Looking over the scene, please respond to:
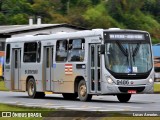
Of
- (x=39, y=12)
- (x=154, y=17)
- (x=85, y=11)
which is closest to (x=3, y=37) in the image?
A: (x=39, y=12)

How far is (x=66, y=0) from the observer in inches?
4048

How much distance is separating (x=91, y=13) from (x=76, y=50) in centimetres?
7248

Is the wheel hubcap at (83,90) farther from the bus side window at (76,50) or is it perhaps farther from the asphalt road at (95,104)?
the bus side window at (76,50)

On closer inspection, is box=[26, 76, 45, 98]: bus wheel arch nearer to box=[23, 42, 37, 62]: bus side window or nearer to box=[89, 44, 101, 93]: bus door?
box=[23, 42, 37, 62]: bus side window

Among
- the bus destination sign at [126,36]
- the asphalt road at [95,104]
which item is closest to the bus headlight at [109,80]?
the asphalt road at [95,104]

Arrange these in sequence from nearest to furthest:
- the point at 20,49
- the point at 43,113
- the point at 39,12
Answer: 1. the point at 43,113
2. the point at 20,49
3. the point at 39,12

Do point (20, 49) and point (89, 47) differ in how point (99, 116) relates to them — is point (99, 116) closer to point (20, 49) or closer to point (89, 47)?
point (89, 47)

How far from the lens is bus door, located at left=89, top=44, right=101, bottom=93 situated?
2572cm

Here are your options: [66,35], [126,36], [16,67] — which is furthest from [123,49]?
[16,67]

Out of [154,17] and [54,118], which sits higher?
[154,17]

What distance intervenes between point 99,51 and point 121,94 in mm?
2433

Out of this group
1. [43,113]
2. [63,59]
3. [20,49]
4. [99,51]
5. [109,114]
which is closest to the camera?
[109,114]

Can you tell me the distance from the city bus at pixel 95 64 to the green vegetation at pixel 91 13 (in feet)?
202

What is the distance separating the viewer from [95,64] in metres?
25.9
